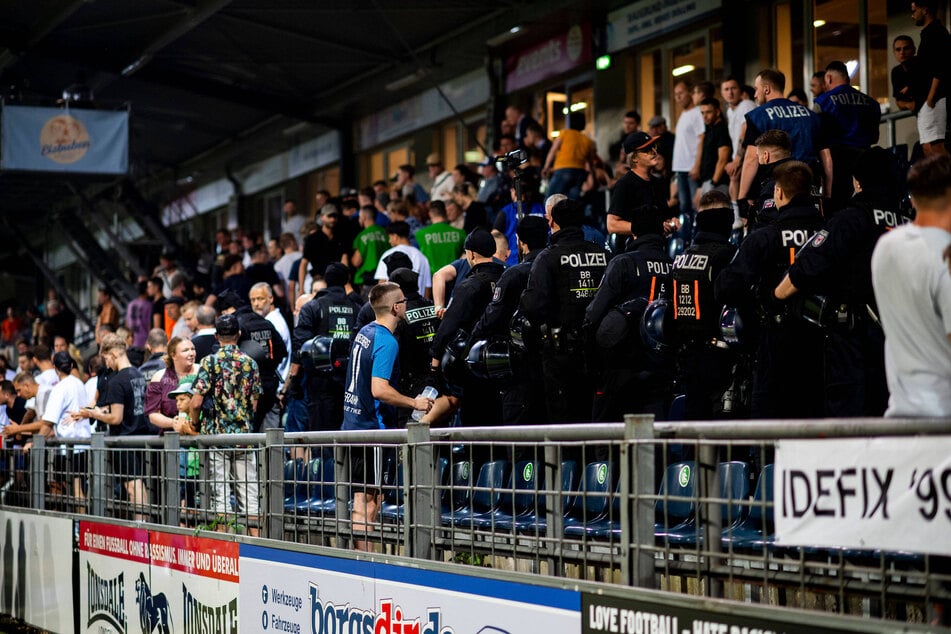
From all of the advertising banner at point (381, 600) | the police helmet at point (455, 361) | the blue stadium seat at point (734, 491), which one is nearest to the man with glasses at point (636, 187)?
the police helmet at point (455, 361)

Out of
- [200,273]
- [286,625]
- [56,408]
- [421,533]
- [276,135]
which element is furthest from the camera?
[276,135]

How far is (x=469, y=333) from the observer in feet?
27.7

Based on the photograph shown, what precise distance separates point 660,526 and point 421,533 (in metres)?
1.18

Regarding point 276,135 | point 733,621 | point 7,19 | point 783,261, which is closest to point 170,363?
point 783,261

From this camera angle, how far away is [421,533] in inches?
241

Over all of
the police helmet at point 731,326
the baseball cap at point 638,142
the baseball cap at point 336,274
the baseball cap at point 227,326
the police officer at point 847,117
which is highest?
the police officer at point 847,117

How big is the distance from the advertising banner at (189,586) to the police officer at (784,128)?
15.0 feet

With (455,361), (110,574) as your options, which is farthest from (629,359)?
(110,574)

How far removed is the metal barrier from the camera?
4219mm

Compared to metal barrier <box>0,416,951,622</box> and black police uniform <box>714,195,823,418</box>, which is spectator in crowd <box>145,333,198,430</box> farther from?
black police uniform <box>714,195,823,418</box>

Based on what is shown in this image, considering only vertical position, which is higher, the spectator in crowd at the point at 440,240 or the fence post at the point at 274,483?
the spectator in crowd at the point at 440,240

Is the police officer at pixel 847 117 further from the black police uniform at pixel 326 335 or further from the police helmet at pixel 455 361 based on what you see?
the black police uniform at pixel 326 335

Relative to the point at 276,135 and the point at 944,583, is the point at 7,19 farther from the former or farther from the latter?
the point at 944,583

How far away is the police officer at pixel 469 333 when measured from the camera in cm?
838
